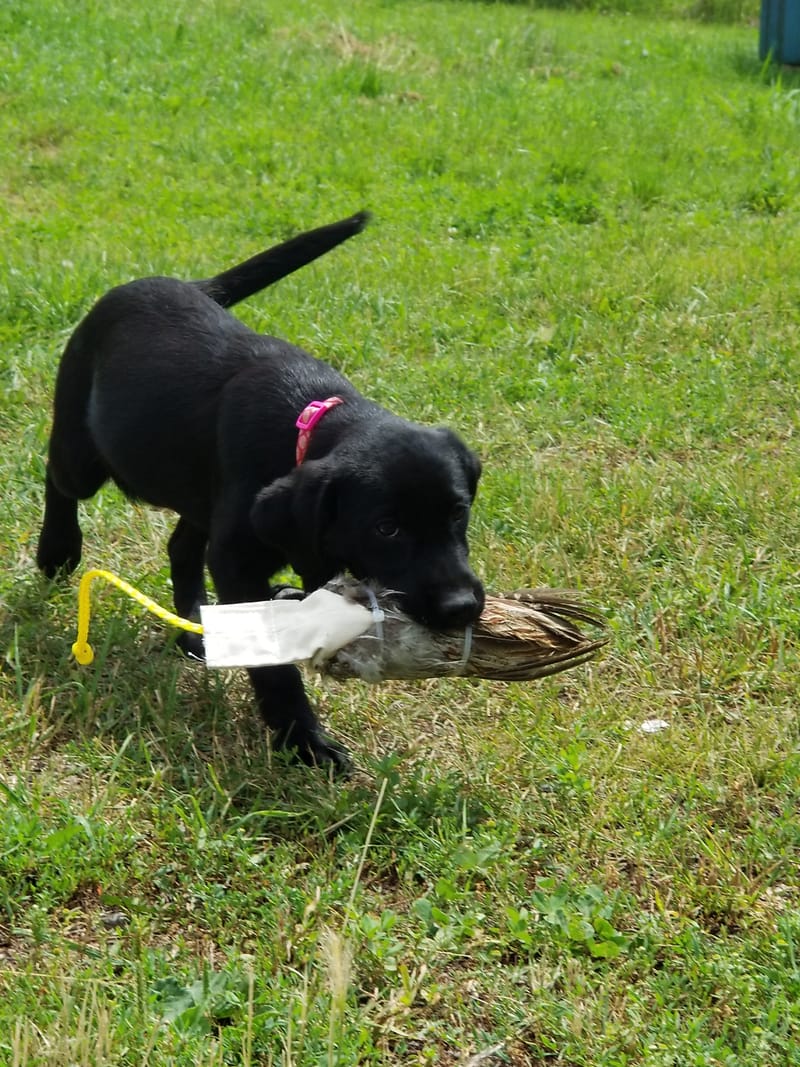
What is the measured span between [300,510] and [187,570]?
124 centimetres

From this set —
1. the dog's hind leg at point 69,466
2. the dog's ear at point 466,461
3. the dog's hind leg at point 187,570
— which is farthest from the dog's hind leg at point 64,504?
the dog's ear at point 466,461

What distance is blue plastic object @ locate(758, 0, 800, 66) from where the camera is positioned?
1188 centimetres

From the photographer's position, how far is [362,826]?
3117 mm

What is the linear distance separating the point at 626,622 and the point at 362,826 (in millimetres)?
1277

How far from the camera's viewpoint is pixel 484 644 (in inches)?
122

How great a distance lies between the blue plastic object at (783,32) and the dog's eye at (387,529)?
10.2 meters

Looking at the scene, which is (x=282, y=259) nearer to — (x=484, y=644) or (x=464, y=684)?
(x=464, y=684)

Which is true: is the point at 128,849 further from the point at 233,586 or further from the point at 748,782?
the point at 748,782

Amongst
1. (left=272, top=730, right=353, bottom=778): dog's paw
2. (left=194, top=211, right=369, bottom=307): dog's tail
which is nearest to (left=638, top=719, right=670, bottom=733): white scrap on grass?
(left=272, top=730, right=353, bottom=778): dog's paw

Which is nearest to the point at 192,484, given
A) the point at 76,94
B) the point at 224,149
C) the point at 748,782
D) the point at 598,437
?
the point at 748,782

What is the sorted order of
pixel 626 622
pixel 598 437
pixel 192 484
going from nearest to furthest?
pixel 192 484
pixel 626 622
pixel 598 437

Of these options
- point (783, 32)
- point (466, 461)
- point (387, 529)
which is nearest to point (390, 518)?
point (387, 529)

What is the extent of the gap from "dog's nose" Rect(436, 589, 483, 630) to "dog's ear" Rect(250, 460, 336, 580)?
0.35 m

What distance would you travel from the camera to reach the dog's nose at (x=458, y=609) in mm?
2922
